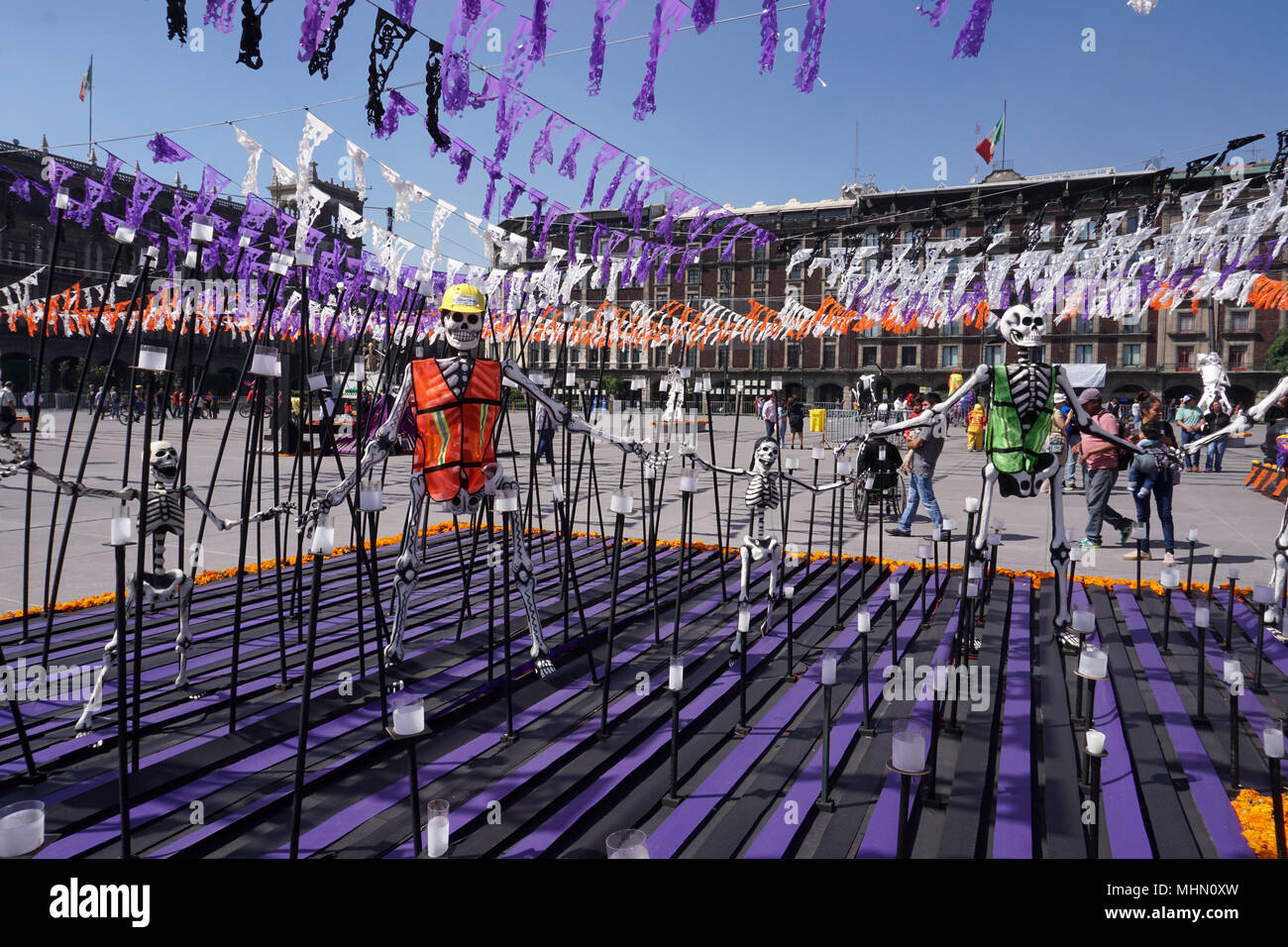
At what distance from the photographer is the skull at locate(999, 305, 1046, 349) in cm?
525

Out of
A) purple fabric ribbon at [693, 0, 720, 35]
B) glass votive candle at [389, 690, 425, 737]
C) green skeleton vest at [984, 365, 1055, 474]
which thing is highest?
purple fabric ribbon at [693, 0, 720, 35]

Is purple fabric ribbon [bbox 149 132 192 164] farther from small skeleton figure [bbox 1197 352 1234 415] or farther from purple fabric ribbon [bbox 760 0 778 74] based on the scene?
small skeleton figure [bbox 1197 352 1234 415]

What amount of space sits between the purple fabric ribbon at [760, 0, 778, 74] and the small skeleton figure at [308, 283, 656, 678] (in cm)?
218

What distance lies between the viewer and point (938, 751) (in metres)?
3.77

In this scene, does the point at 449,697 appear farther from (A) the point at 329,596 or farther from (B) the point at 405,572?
(A) the point at 329,596

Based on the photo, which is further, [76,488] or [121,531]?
[76,488]

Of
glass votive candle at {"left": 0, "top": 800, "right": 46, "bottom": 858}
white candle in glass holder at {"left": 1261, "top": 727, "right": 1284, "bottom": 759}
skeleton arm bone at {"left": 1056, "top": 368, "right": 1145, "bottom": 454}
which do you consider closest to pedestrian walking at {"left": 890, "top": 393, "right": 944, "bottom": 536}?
skeleton arm bone at {"left": 1056, "top": 368, "right": 1145, "bottom": 454}

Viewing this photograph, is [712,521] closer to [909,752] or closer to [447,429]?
[447,429]

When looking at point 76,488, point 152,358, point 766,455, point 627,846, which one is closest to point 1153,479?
point 766,455

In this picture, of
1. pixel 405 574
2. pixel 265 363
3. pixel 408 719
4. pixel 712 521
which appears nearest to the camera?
pixel 408 719

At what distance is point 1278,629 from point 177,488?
7.21 m

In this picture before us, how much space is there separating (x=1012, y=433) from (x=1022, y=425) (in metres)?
0.08

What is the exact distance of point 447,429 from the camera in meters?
4.61
